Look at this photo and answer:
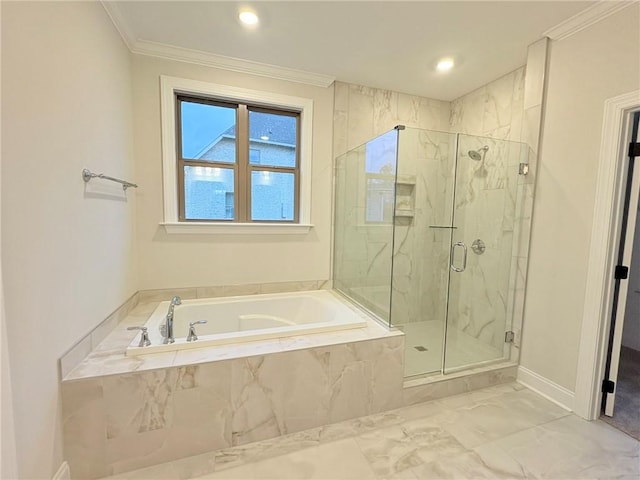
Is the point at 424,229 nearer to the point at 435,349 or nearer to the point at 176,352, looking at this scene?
the point at 435,349

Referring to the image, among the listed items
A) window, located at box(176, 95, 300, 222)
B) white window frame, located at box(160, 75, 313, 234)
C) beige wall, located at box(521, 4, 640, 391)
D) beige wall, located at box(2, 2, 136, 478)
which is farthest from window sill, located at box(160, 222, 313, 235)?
beige wall, located at box(521, 4, 640, 391)

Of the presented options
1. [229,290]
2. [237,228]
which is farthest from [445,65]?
[229,290]

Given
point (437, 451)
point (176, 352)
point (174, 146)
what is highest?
point (174, 146)

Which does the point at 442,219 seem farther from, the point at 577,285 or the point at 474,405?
the point at 474,405

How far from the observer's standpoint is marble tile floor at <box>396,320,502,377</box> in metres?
2.19

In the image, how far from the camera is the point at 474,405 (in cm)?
198

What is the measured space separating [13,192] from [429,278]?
2.93 m

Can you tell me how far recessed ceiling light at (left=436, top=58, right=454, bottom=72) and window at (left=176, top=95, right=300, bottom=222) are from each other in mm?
1336

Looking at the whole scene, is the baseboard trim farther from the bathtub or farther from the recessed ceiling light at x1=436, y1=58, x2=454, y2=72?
the recessed ceiling light at x1=436, y1=58, x2=454, y2=72

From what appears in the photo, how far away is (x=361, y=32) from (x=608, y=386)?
2927 mm

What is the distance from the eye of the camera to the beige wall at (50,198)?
40.1 inches

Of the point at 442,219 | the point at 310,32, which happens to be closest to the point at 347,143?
the point at 310,32

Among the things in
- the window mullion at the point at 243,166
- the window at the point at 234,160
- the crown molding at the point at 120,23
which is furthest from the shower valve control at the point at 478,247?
the crown molding at the point at 120,23

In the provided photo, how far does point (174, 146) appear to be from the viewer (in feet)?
7.70
